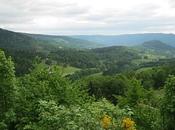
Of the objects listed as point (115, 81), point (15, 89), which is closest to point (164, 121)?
point (15, 89)

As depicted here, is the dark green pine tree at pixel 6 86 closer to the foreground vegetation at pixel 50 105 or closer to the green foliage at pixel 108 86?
the foreground vegetation at pixel 50 105

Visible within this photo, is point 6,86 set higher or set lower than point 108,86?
higher

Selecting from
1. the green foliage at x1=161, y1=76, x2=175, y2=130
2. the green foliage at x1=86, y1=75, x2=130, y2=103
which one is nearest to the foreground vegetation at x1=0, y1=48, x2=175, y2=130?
the green foliage at x1=161, y1=76, x2=175, y2=130

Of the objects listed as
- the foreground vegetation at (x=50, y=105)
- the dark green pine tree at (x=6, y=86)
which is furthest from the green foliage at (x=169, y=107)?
the dark green pine tree at (x=6, y=86)

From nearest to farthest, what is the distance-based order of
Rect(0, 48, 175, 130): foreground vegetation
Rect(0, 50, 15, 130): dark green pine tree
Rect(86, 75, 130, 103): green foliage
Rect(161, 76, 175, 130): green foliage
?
Rect(0, 48, 175, 130): foreground vegetation, Rect(0, 50, 15, 130): dark green pine tree, Rect(161, 76, 175, 130): green foliage, Rect(86, 75, 130, 103): green foliage

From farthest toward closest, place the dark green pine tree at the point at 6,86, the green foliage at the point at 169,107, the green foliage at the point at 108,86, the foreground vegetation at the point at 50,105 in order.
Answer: the green foliage at the point at 108,86 < the green foliage at the point at 169,107 < the dark green pine tree at the point at 6,86 < the foreground vegetation at the point at 50,105

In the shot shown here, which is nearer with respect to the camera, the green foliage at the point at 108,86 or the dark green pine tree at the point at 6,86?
the dark green pine tree at the point at 6,86

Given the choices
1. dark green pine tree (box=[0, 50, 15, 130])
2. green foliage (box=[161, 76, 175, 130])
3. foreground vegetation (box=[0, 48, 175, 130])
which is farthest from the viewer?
green foliage (box=[161, 76, 175, 130])

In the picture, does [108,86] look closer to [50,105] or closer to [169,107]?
[169,107]

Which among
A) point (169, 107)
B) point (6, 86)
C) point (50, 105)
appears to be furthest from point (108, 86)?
point (50, 105)

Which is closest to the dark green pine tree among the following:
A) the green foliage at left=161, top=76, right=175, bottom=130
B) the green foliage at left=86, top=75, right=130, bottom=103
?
the green foliage at left=161, top=76, right=175, bottom=130

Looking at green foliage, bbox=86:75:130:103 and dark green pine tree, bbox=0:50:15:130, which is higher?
dark green pine tree, bbox=0:50:15:130

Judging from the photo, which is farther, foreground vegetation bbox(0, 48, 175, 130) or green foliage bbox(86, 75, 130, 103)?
green foliage bbox(86, 75, 130, 103)

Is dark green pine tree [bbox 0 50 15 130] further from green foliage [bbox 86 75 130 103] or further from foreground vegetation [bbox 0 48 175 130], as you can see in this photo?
green foliage [bbox 86 75 130 103]
